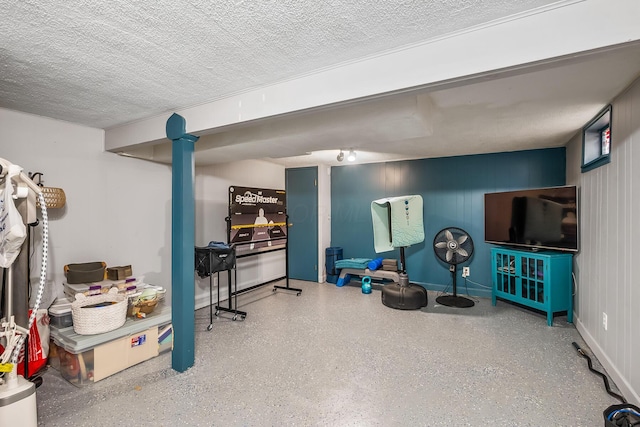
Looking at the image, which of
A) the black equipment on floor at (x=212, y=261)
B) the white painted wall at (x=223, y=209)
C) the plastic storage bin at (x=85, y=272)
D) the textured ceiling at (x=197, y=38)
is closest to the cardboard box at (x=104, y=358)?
the plastic storage bin at (x=85, y=272)

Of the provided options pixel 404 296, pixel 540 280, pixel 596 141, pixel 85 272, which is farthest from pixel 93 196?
pixel 596 141

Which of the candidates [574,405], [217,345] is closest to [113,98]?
[217,345]

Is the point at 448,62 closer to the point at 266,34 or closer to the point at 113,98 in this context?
the point at 266,34

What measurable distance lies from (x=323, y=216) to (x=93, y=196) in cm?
346

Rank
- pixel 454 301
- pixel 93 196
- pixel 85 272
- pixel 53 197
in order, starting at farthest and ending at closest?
pixel 454 301
pixel 93 196
pixel 85 272
pixel 53 197

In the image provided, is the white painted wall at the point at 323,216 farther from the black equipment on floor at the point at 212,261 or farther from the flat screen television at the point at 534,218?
the flat screen television at the point at 534,218

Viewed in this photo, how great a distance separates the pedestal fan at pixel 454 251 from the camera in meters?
4.14

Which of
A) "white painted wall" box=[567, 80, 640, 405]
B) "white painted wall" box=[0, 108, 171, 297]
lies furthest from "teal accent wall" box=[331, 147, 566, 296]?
"white painted wall" box=[0, 108, 171, 297]

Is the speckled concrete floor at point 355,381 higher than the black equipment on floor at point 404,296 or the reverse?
the reverse

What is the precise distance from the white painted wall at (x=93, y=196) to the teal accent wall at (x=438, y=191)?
10.1 feet

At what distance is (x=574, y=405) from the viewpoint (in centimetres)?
193

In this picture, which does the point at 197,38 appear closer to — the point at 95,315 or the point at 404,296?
the point at 95,315

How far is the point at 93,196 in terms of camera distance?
295cm

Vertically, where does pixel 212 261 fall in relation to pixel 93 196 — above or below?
below
